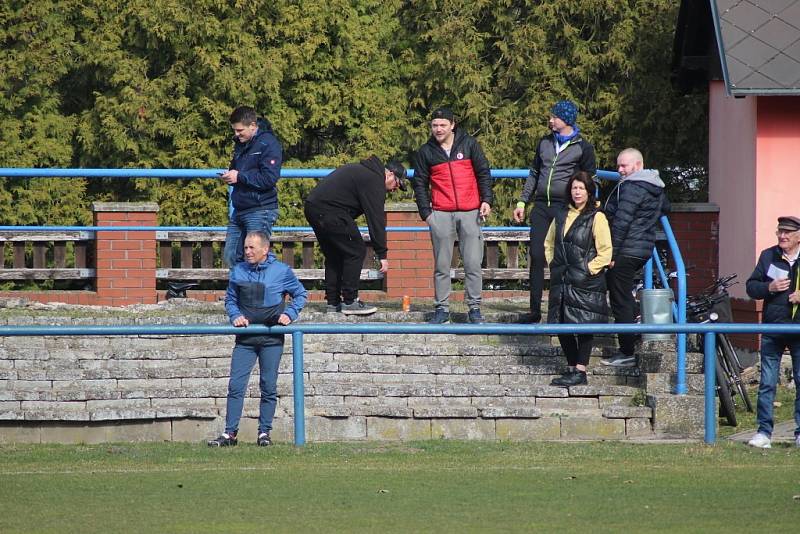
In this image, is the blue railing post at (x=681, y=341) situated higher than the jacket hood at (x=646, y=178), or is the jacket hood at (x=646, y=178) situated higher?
the jacket hood at (x=646, y=178)

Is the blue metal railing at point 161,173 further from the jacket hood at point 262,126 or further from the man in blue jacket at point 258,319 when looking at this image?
the man in blue jacket at point 258,319

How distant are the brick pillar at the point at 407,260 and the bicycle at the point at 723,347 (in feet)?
10.8

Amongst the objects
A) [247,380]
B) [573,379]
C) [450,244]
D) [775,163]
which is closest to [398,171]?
[450,244]

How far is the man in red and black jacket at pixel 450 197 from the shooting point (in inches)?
443

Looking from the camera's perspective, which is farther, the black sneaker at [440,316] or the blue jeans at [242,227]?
the black sneaker at [440,316]

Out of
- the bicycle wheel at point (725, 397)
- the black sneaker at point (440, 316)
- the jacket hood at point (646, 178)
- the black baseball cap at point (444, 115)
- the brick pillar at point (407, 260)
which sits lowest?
the bicycle wheel at point (725, 397)

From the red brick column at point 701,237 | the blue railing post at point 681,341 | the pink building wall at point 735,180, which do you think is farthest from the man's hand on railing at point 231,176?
the red brick column at point 701,237

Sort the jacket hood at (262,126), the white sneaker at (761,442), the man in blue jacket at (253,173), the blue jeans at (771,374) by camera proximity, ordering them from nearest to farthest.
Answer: the white sneaker at (761,442), the blue jeans at (771,374), the man in blue jacket at (253,173), the jacket hood at (262,126)

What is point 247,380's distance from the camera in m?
9.14

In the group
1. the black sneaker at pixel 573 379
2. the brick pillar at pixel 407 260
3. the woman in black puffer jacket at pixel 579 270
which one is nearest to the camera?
the woman in black puffer jacket at pixel 579 270

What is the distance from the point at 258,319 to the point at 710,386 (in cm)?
291

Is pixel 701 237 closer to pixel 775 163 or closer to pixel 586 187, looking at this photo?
pixel 775 163

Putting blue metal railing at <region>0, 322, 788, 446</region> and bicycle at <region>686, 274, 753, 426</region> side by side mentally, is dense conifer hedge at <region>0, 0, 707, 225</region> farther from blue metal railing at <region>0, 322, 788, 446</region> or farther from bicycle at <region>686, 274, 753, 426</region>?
blue metal railing at <region>0, 322, 788, 446</region>

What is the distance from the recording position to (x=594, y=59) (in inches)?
679
